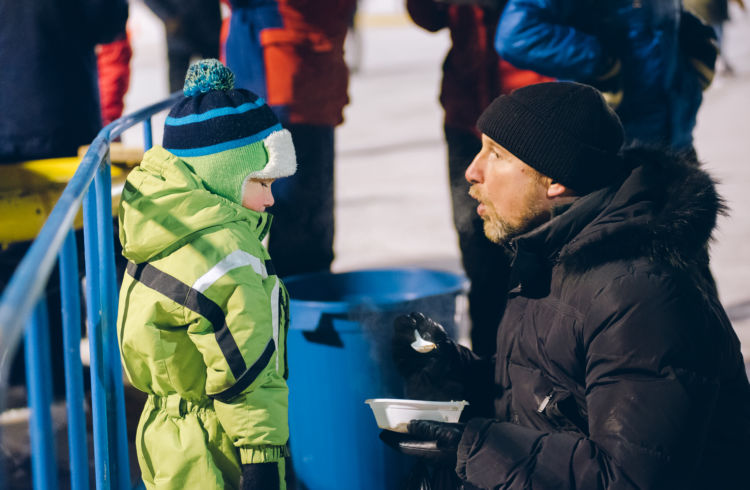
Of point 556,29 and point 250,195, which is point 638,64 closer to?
point 556,29

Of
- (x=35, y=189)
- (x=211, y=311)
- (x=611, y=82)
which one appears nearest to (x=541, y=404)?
(x=211, y=311)

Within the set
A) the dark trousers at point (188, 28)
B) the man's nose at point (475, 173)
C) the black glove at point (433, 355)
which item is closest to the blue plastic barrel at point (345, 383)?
the black glove at point (433, 355)

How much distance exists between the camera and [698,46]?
343 centimetres

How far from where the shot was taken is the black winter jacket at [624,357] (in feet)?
5.81

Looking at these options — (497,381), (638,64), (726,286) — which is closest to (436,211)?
(726,286)

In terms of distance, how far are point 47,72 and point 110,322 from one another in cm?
151

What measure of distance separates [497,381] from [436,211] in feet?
15.2

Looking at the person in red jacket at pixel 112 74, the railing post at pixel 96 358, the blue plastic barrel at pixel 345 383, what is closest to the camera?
the railing post at pixel 96 358

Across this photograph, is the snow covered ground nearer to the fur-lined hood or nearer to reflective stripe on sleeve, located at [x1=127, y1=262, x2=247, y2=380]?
the fur-lined hood

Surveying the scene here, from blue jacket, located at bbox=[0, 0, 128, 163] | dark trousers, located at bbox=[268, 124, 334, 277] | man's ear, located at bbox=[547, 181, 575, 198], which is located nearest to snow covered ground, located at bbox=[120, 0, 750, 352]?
man's ear, located at bbox=[547, 181, 575, 198]

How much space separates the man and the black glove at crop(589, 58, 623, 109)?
102 cm

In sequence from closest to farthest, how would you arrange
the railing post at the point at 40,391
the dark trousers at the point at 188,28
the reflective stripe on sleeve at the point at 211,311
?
1. the railing post at the point at 40,391
2. the reflective stripe on sleeve at the point at 211,311
3. the dark trousers at the point at 188,28

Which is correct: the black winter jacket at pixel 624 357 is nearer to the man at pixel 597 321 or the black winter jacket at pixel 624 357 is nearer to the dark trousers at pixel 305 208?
the man at pixel 597 321

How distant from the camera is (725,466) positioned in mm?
Result: 1942
